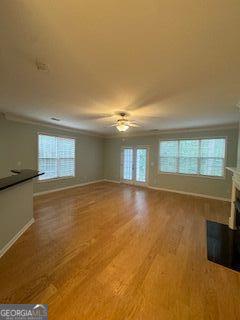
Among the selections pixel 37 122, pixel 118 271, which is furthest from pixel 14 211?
pixel 37 122

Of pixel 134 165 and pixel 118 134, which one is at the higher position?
pixel 118 134

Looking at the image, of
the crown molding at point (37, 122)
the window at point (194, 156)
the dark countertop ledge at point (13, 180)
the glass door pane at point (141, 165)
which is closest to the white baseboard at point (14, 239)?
the dark countertop ledge at point (13, 180)

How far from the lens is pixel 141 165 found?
7312 mm

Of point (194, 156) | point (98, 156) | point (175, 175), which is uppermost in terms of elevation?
point (194, 156)

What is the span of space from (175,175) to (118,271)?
498cm

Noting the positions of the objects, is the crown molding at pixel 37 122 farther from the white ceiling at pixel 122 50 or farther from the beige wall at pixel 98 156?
the white ceiling at pixel 122 50

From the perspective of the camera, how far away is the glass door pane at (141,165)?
23.6ft

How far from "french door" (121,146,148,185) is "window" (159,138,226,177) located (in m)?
0.82

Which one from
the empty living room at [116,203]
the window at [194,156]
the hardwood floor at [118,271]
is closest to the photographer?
the empty living room at [116,203]

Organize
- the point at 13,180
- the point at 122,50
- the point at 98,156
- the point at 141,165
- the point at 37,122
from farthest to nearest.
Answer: the point at 98,156 → the point at 141,165 → the point at 37,122 → the point at 13,180 → the point at 122,50

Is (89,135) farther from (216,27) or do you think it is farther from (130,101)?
(216,27)

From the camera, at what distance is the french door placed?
721 cm

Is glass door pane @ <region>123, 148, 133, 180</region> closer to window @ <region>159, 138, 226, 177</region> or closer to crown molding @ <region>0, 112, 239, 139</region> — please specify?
crown molding @ <region>0, 112, 239, 139</region>

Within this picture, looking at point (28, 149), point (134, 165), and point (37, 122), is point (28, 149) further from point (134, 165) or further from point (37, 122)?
point (134, 165)
